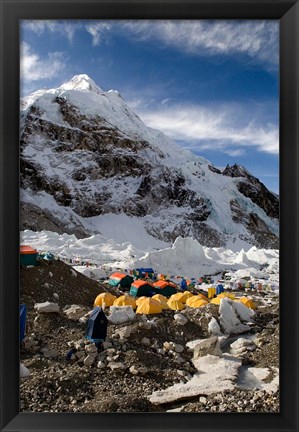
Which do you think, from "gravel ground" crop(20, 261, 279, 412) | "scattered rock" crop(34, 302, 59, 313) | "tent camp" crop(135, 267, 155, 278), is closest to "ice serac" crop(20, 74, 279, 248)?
"tent camp" crop(135, 267, 155, 278)

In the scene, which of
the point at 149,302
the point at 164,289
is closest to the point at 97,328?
the point at 149,302

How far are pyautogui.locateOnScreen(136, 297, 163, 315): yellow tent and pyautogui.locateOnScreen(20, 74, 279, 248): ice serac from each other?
13.5 m

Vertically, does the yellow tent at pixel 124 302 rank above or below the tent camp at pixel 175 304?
above

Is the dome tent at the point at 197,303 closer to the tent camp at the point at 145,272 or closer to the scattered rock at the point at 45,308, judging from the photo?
the scattered rock at the point at 45,308

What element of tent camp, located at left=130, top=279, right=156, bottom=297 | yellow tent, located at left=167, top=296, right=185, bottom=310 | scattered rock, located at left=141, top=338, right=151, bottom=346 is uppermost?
scattered rock, located at left=141, top=338, right=151, bottom=346

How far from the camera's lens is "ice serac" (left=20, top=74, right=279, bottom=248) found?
17125 mm

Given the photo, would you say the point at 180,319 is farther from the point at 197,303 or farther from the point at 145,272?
the point at 145,272

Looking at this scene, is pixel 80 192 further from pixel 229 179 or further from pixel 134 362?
pixel 134 362

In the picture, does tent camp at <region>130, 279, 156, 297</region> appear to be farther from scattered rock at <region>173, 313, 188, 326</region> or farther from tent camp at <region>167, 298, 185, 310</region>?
scattered rock at <region>173, 313, 188, 326</region>
